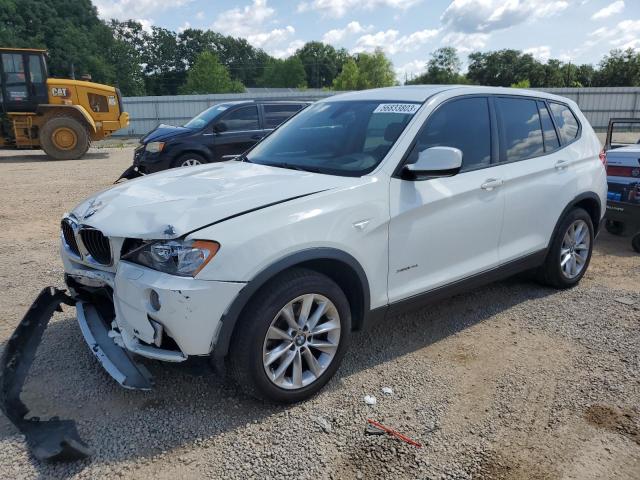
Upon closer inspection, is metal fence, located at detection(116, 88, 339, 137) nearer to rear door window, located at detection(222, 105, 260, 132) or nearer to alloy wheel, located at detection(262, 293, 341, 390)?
rear door window, located at detection(222, 105, 260, 132)

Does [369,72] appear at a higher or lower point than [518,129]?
higher

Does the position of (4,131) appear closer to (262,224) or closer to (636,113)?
(262,224)

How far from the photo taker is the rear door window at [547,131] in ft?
15.1

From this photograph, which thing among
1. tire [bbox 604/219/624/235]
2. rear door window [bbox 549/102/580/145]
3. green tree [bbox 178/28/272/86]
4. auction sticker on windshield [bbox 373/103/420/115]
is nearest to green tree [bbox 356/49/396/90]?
green tree [bbox 178/28/272/86]

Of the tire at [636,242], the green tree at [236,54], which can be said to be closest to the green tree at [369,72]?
the green tree at [236,54]

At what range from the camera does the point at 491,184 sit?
3914mm

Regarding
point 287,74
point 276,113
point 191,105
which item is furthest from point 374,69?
point 276,113

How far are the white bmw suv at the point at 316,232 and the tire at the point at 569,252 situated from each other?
0.22ft

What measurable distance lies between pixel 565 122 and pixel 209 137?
690cm

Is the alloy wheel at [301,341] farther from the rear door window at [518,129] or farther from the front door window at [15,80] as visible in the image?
the front door window at [15,80]

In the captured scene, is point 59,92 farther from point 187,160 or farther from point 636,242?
point 636,242

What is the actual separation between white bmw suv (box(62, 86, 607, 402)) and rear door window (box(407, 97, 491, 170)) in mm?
13

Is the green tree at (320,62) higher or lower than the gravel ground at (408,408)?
higher

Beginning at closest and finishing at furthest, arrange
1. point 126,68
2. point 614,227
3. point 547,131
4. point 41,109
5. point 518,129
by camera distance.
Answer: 1. point 518,129
2. point 547,131
3. point 614,227
4. point 41,109
5. point 126,68
